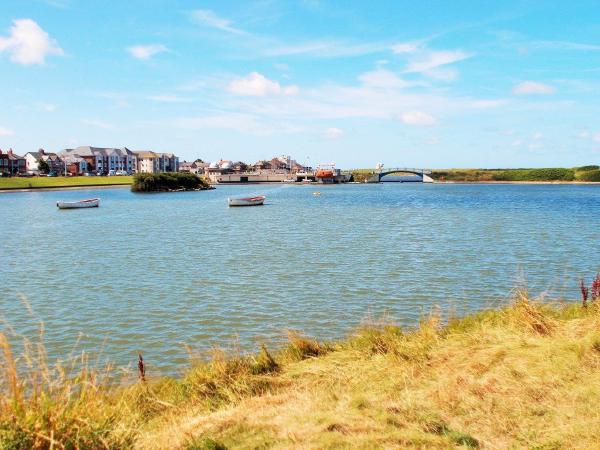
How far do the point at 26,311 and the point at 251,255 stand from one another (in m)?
17.9

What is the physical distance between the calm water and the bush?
337 feet

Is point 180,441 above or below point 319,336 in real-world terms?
above

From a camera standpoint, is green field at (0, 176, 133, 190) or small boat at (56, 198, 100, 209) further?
green field at (0, 176, 133, 190)

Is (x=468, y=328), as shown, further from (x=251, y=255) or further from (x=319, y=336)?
(x=251, y=255)

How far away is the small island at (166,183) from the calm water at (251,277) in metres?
103

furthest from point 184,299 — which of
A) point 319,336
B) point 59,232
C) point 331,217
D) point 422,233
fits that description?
point 331,217

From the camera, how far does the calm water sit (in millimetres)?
19516

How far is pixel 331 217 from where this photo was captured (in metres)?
74.4

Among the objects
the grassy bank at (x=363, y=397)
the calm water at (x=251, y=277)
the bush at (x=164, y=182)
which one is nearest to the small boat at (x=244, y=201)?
the calm water at (x=251, y=277)

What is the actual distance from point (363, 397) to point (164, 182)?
165m

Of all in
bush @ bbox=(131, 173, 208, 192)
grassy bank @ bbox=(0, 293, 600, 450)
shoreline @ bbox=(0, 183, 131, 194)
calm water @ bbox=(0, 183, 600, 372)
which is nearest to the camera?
grassy bank @ bbox=(0, 293, 600, 450)

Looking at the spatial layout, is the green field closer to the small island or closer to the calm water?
the small island

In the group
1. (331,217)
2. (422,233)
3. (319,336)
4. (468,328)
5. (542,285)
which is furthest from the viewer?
(331,217)

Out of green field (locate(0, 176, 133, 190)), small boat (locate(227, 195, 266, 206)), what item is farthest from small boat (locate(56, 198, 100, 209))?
green field (locate(0, 176, 133, 190))
